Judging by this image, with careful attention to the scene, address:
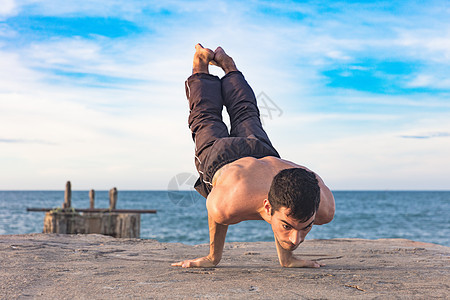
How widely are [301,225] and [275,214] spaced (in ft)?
0.66

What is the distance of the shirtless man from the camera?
313 cm

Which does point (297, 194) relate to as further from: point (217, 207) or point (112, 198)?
point (112, 198)

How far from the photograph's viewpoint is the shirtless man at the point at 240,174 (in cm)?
313

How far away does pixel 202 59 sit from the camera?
539cm

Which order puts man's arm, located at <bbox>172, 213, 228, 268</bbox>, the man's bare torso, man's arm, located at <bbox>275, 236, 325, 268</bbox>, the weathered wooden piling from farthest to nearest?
1. the weathered wooden piling
2. man's arm, located at <bbox>275, 236, 325, 268</bbox>
3. man's arm, located at <bbox>172, 213, 228, 268</bbox>
4. the man's bare torso

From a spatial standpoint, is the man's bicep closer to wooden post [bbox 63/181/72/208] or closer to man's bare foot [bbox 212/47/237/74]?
man's bare foot [bbox 212/47/237/74]

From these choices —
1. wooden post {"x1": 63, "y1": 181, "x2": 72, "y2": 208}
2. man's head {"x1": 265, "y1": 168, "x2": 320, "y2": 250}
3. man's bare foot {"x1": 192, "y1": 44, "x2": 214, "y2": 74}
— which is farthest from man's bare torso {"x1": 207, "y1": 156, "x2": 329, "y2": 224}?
wooden post {"x1": 63, "y1": 181, "x2": 72, "y2": 208}

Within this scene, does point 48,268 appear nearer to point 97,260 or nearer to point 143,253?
point 97,260

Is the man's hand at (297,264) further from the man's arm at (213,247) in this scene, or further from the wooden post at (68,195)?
the wooden post at (68,195)

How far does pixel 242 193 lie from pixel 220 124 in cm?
168

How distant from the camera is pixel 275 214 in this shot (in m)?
3.20

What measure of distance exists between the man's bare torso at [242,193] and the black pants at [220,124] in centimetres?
60

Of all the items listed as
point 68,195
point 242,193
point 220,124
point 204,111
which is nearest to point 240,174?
point 242,193

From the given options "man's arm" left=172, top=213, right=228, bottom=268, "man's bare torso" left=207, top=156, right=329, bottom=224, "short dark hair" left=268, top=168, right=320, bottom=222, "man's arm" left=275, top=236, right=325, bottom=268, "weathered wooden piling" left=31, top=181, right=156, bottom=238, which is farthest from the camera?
"weathered wooden piling" left=31, top=181, right=156, bottom=238
